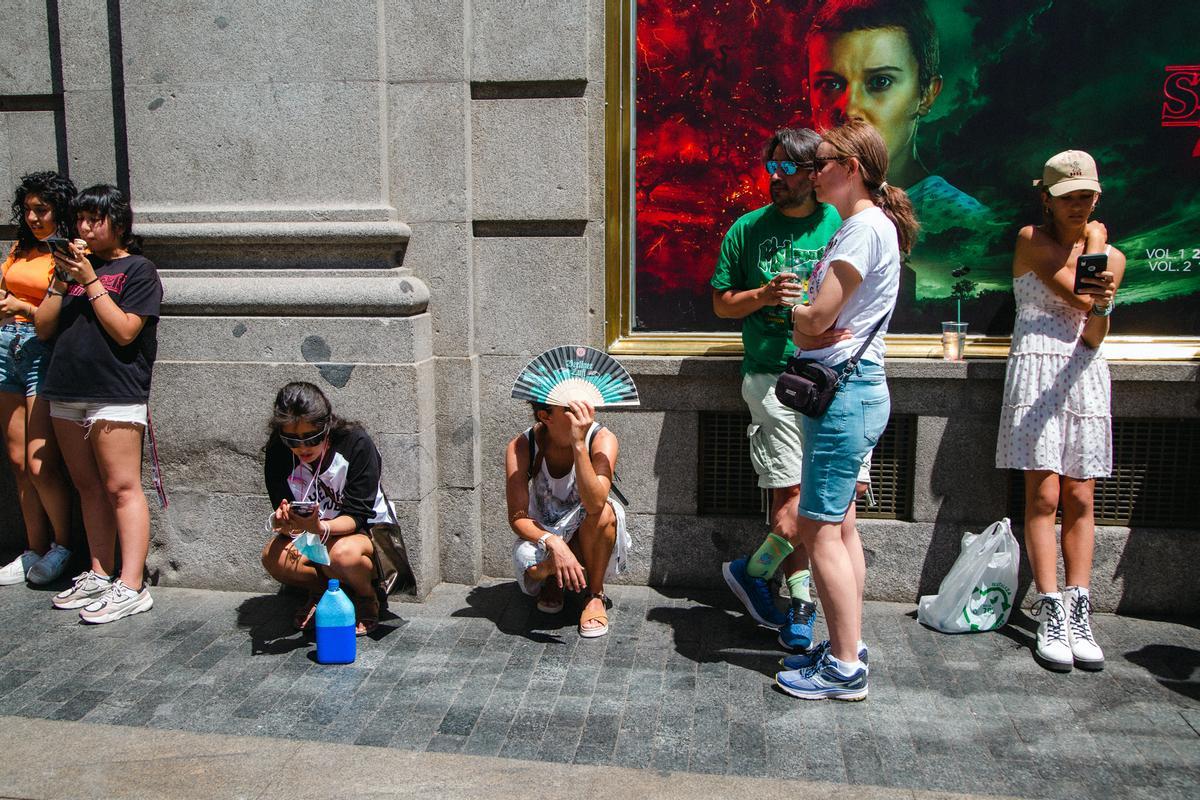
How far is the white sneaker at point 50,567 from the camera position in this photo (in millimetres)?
5695

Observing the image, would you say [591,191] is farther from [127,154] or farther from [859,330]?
[127,154]

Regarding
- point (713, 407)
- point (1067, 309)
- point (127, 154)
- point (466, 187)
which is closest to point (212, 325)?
point (127, 154)

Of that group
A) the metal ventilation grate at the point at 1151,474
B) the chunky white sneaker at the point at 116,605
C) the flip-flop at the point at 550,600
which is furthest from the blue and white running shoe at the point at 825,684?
the chunky white sneaker at the point at 116,605

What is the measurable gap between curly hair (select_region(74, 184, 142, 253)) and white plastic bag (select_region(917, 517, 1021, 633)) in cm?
436

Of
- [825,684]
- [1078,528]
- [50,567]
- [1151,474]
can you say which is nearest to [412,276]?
[50,567]

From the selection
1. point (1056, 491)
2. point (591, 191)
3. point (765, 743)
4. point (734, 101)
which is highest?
point (734, 101)

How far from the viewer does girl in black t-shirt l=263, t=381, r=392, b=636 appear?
15.5 feet

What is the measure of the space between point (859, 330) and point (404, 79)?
2641 millimetres

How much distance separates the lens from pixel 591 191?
551 cm

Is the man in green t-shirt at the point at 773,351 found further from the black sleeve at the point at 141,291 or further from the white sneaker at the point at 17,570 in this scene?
the white sneaker at the point at 17,570

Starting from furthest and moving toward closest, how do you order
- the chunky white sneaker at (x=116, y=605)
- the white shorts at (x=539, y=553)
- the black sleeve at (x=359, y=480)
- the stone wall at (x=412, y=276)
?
the stone wall at (x=412, y=276) → the chunky white sneaker at (x=116, y=605) → the white shorts at (x=539, y=553) → the black sleeve at (x=359, y=480)

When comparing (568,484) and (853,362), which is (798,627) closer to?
(568,484)

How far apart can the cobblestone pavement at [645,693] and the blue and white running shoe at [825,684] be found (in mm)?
47

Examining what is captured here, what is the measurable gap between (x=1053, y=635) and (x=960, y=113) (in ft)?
8.16
